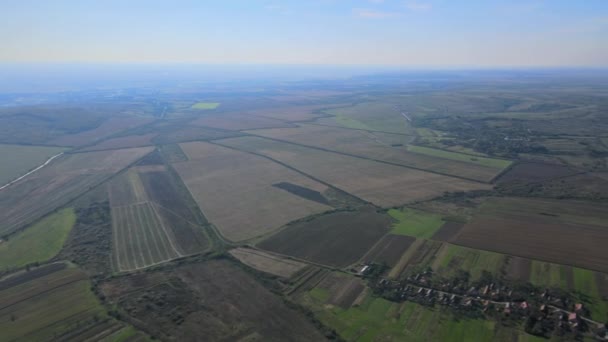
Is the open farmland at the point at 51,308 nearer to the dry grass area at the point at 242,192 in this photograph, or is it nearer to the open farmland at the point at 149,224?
the open farmland at the point at 149,224

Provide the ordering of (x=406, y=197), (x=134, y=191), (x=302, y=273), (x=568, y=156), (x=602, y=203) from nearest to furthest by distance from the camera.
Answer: (x=302, y=273) → (x=602, y=203) → (x=406, y=197) → (x=134, y=191) → (x=568, y=156)

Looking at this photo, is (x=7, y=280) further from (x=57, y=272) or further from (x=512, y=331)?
(x=512, y=331)

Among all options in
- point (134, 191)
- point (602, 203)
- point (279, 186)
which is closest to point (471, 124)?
point (602, 203)

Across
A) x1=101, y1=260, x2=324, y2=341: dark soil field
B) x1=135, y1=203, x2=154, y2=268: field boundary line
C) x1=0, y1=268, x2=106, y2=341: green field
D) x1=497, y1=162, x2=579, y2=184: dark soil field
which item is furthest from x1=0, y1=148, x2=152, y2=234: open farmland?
x1=497, y1=162, x2=579, y2=184: dark soil field

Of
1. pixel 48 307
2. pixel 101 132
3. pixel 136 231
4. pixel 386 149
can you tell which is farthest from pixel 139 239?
pixel 101 132

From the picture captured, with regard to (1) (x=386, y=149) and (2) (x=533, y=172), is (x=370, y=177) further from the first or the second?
(2) (x=533, y=172)

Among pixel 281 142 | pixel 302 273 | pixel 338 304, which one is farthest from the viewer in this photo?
pixel 281 142
